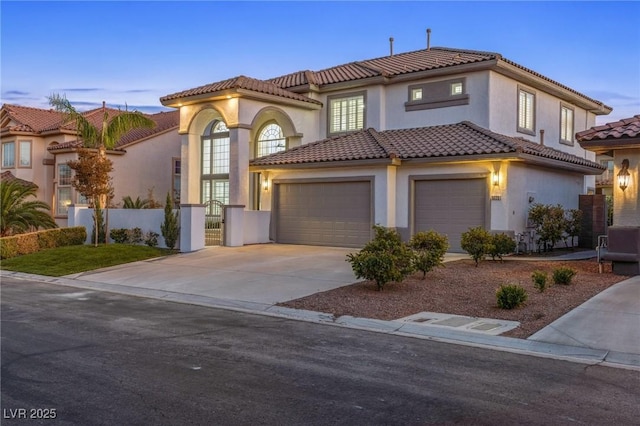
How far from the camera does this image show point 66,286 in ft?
50.4

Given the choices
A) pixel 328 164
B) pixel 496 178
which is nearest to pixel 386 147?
pixel 328 164

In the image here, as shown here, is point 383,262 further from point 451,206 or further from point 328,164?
point 328,164

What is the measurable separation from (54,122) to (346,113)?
1794cm

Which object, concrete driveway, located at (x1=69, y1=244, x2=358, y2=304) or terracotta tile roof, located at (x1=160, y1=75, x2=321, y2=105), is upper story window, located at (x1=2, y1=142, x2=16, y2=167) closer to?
terracotta tile roof, located at (x1=160, y1=75, x2=321, y2=105)

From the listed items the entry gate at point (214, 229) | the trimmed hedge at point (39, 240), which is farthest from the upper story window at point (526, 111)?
the trimmed hedge at point (39, 240)

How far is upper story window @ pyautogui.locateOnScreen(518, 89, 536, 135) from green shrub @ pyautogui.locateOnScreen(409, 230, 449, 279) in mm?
10167

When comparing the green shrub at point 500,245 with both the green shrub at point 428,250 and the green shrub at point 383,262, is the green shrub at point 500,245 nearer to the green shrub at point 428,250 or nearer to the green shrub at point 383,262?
the green shrub at point 428,250

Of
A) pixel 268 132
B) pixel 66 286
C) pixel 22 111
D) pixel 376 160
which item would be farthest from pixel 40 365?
pixel 22 111

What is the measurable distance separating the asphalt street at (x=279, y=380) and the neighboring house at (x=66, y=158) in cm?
2096

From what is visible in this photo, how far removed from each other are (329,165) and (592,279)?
1050cm

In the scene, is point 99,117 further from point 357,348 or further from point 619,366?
point 619,366

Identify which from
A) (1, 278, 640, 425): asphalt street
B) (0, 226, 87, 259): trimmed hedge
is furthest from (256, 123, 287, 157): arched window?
(1, 278, 640, 425): asphalt street

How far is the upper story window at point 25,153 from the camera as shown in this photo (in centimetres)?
3095

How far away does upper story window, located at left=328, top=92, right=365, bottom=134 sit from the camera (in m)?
24.2
